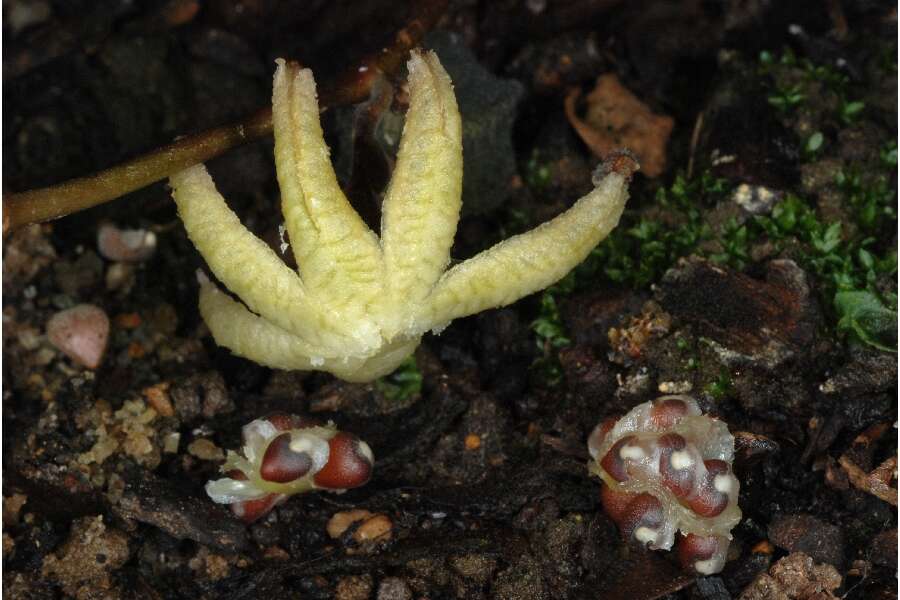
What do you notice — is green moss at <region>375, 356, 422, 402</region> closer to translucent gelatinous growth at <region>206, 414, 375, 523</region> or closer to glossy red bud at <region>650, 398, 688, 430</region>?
translucent gelatinous growth at <region>206, 414, 375, 523</region>

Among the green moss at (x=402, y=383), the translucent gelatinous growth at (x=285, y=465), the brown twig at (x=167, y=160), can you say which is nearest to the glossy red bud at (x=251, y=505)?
the translucent gelatinous growth at (x=285, y=465)

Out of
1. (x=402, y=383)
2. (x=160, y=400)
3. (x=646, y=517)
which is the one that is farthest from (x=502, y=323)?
(x=160, y=400)

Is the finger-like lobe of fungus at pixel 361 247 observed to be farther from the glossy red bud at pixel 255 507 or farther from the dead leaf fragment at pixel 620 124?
the dead leaf fragment at pixel 620 124

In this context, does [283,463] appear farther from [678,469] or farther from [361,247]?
[678,469]

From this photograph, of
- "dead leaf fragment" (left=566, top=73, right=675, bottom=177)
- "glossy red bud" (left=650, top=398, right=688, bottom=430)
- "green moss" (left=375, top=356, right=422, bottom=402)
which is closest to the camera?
"glossy red bud" (left=650, top=398, right=688, bottom=430)

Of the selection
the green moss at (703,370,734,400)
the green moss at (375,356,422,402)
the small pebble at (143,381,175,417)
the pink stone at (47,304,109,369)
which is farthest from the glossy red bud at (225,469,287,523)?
the green moss at (703,370,734,400)

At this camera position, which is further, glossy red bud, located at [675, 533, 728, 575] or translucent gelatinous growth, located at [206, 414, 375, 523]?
translucent gelatinous growth, located at [206, 414, 375, 523]

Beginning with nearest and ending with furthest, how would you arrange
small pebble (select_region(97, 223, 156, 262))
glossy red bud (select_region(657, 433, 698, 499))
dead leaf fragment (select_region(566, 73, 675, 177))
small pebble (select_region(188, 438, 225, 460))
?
glossy red bud (select_region(657, 433, 698, 499)) < small pebble (select_region(188, 438, 225, 460)) < small pebble (select_region(97, 223, 156, 262)) < dead leaf fragment (select_region(566, 73, 675, 177))

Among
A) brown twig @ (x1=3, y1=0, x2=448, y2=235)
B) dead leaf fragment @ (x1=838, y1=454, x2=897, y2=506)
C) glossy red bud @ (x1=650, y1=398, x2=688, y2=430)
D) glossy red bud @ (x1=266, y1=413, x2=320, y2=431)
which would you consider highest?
brown twig @ (x1=3, y1=0, x2=448, y2=235)
